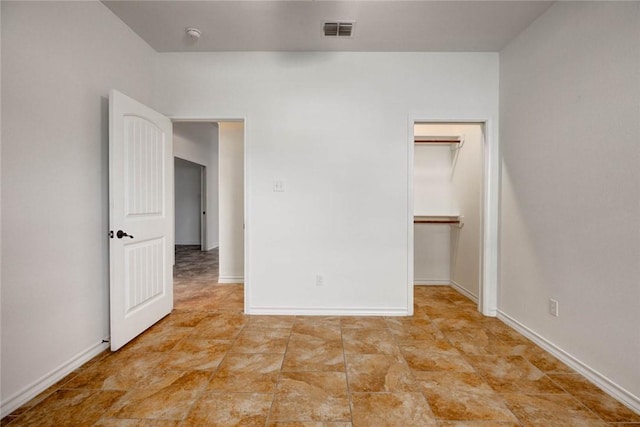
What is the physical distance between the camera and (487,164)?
2.92 meters

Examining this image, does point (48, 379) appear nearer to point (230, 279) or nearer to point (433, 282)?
point (230, 279)

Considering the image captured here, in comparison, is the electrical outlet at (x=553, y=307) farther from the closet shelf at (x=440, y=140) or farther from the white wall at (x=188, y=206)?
the white wall at (x=188, y=206)

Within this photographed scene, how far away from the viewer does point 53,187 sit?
1.83 m

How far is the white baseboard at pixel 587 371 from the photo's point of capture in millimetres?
1631

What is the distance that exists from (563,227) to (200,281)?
4.23 metres

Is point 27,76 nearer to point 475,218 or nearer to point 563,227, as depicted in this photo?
point 563,227

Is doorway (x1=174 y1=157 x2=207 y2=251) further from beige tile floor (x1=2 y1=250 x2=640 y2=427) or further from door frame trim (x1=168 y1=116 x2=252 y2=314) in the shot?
beige tile floor (x1=2 y1=250 x2=640 y2=427)

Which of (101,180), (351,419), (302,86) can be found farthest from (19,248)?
(302,86)

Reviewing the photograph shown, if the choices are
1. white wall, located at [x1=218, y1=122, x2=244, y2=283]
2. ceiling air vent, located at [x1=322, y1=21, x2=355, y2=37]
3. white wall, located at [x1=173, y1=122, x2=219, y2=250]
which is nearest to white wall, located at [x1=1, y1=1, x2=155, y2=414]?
ceiling air vent, located at [x1=322, y1=21, x2=355, y2=37]

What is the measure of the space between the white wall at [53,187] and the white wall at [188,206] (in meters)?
6.38

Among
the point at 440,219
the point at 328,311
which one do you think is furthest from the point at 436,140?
the point at 328,311

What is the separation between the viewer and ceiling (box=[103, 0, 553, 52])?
225cm

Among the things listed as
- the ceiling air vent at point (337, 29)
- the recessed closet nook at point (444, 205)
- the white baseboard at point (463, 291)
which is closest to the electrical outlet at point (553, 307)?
the white baseboard at point (463, 291)

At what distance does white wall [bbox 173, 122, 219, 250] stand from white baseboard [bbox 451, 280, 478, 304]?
216 inches
